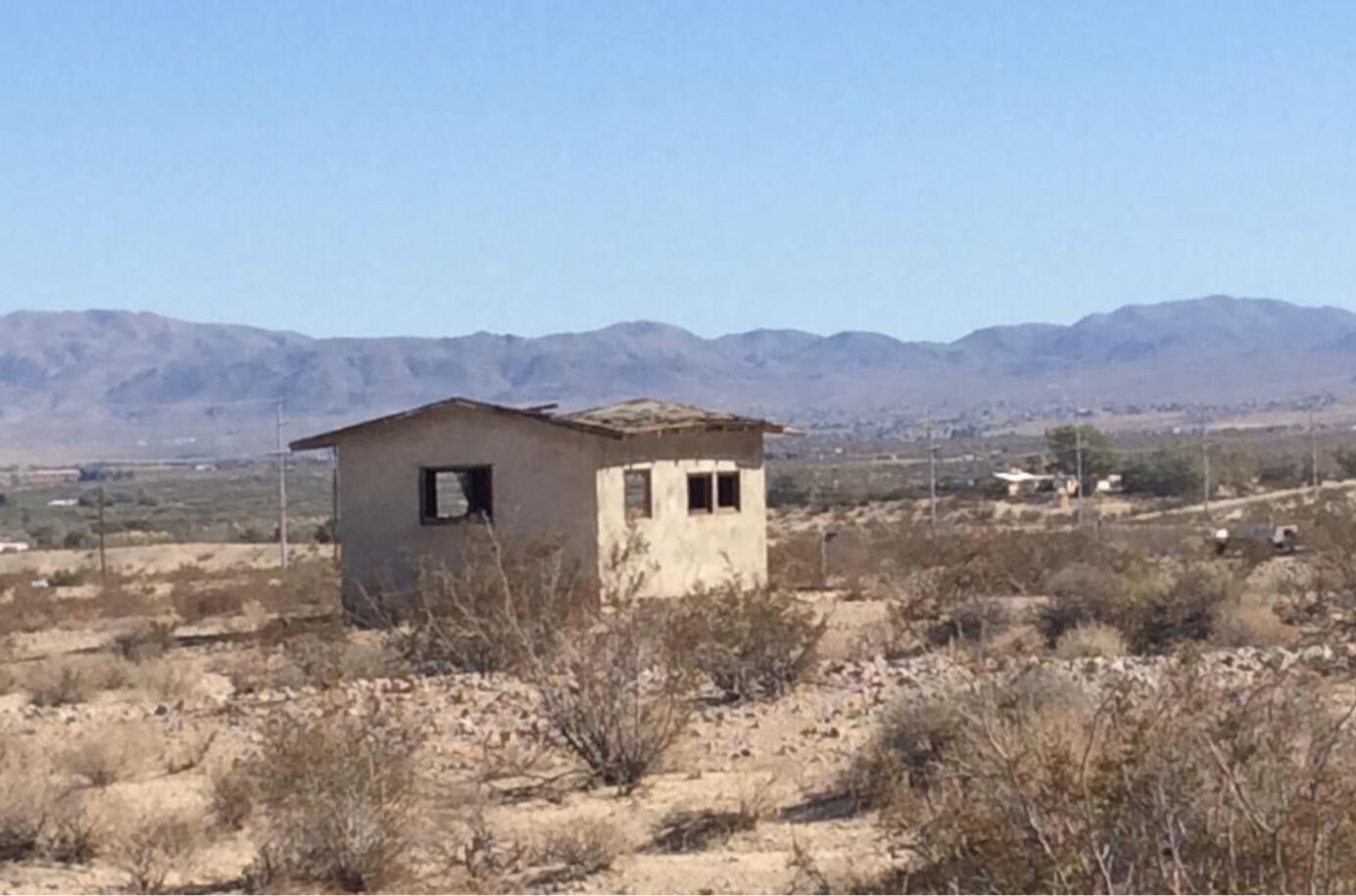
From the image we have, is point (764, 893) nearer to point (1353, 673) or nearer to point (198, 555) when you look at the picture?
point (1353, 673)

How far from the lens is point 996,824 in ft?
30.5

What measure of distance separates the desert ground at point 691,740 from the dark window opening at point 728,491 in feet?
8.80

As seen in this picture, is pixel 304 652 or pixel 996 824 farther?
pixel 304 652

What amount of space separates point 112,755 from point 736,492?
17.2m

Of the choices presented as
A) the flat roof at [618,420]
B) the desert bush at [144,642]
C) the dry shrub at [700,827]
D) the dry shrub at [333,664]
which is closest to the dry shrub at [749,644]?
the dry shrub at [333,664]

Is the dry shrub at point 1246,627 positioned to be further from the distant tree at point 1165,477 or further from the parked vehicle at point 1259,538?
the distant tree at point 1165,477

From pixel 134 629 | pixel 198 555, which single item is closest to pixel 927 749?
pixel 134 629

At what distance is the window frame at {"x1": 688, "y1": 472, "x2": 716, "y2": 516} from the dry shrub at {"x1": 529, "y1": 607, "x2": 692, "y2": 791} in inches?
617

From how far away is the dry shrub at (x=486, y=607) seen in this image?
22.2 meters

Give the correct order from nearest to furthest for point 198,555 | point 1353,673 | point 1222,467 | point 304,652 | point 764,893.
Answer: point 764,893 < point 1353,673 < point 304,652 < point 198,555 < point 1222,467

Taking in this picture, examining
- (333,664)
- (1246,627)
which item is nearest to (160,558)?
(333,664)

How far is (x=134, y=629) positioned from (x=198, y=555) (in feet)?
83.2

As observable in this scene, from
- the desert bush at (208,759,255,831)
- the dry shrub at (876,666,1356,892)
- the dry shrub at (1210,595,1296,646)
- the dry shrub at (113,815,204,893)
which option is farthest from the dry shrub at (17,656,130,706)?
the dry shrub at (876,666,1356,892)

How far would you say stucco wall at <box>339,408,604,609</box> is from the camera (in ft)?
99.1
